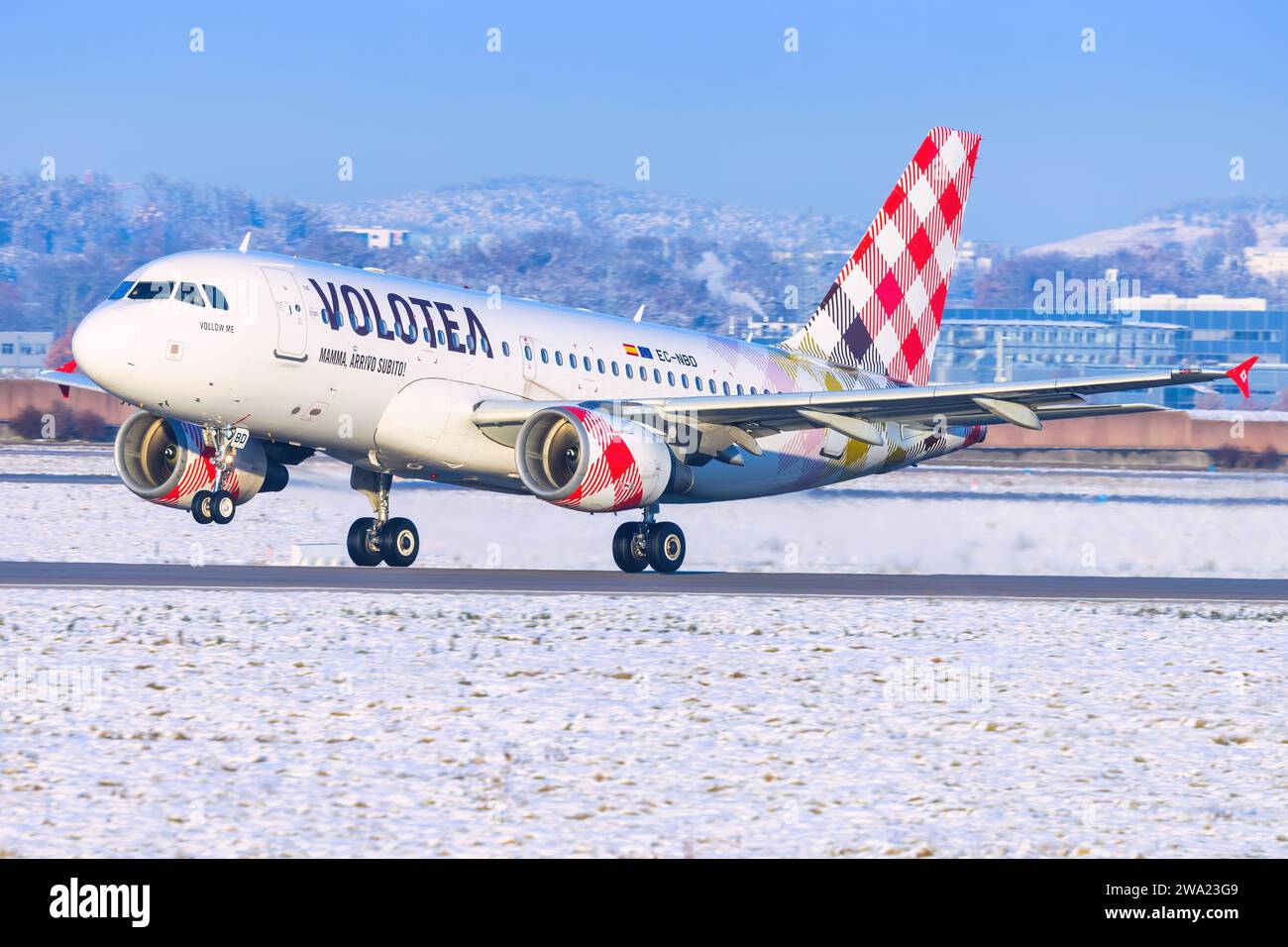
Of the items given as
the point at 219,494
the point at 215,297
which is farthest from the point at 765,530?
the point at 215,297

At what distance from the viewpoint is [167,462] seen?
2722cm

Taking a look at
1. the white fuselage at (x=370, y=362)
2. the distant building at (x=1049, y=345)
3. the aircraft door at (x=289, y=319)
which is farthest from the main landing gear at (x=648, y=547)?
the distant building at (x=1049, y=345)

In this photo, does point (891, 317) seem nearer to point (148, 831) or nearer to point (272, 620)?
point (272, 620)

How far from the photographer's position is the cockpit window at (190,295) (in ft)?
78.8

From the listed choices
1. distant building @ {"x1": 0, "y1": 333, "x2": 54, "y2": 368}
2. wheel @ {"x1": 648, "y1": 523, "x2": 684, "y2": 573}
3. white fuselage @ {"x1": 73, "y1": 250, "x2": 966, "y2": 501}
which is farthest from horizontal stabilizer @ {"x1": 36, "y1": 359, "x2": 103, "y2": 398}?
distant building @ {"x1": 0, "y1": 333, "x2": 54, "y2": 368}

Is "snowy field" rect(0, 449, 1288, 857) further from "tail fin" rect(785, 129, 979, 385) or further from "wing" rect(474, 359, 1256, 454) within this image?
"tail fin" rect(785, 129, 979, 385)

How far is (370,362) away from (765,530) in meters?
16.0

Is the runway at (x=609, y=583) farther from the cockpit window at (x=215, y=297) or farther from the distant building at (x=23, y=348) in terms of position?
the distant building at (x=23, y=348)

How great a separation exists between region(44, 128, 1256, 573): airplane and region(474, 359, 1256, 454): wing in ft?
0.15

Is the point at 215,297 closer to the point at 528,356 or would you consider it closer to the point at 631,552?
the point at 528,356

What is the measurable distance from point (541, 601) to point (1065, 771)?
976 cm

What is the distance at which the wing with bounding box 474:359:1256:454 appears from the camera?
25844 mm
